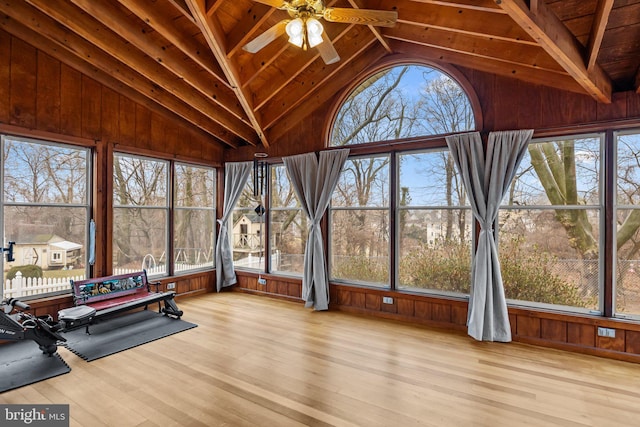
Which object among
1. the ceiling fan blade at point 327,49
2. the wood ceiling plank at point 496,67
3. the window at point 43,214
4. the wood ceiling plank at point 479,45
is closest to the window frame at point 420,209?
the wood ceiling plank at point 496,67

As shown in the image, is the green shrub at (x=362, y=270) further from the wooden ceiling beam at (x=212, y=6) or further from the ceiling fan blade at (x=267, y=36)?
the wooden ceiling beam at (x=212, y=6)

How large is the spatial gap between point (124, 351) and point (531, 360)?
4494 millimetres

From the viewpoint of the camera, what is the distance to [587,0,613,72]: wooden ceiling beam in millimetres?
2367

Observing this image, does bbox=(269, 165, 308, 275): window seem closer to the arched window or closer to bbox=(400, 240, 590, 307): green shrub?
the arched window

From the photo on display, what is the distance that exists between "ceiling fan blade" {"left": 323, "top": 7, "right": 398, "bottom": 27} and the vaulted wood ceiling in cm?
85

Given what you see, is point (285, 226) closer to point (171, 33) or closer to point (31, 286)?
point (171, 33)

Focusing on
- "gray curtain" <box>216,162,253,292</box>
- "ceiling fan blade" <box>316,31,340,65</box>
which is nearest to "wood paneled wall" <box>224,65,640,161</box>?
"ceiling fan blade" <box>316,31,340,65</box>

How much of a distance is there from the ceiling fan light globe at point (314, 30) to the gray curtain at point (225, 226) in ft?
12.3

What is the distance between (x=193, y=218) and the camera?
601 cm

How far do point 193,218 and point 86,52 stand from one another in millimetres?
2994

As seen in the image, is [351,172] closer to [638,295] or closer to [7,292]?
[638,295]

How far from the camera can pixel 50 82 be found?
13.6 ft

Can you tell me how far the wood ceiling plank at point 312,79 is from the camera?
4.45m

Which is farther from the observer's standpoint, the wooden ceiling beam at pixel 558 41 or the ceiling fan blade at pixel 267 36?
the ceiling fan blade at pixel 267 36
